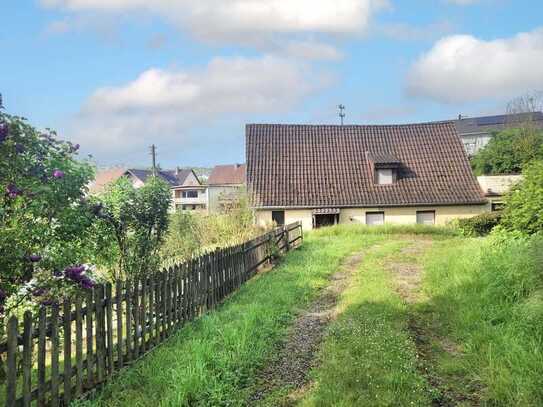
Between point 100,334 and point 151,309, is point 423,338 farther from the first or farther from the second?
point 100,334

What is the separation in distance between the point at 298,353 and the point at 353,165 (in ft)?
76.9

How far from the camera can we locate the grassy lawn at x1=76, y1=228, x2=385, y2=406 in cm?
454

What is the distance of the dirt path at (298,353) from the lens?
15.9 ft

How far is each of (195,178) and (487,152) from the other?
47.7 meters

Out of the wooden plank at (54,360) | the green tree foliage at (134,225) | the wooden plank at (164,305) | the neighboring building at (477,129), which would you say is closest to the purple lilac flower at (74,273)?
the wooden plank at (54,360)

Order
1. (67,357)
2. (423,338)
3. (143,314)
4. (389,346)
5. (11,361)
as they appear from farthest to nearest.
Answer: (423,338), (143,314), (389,346), (67,357), (11,361)

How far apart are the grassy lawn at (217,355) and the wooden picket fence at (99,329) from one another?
240mm

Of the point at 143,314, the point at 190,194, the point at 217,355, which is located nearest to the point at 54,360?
the point at 143,314

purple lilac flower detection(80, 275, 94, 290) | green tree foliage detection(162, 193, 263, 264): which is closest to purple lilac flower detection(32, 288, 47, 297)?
purple lilac flower detection(80, 275, 94, 290)

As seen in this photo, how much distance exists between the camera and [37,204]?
18.2 ft

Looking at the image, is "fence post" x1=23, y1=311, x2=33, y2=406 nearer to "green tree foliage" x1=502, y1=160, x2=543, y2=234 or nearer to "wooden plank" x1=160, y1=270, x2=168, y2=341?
"wooden plank" x1=160, y1=270, x2=168, y2=341

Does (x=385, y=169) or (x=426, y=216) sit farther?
(x=385, y=169)

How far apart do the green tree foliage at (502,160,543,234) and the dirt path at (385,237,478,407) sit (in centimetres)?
235

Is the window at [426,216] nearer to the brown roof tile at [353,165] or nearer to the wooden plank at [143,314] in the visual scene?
the brown roof tile at [353,165]
